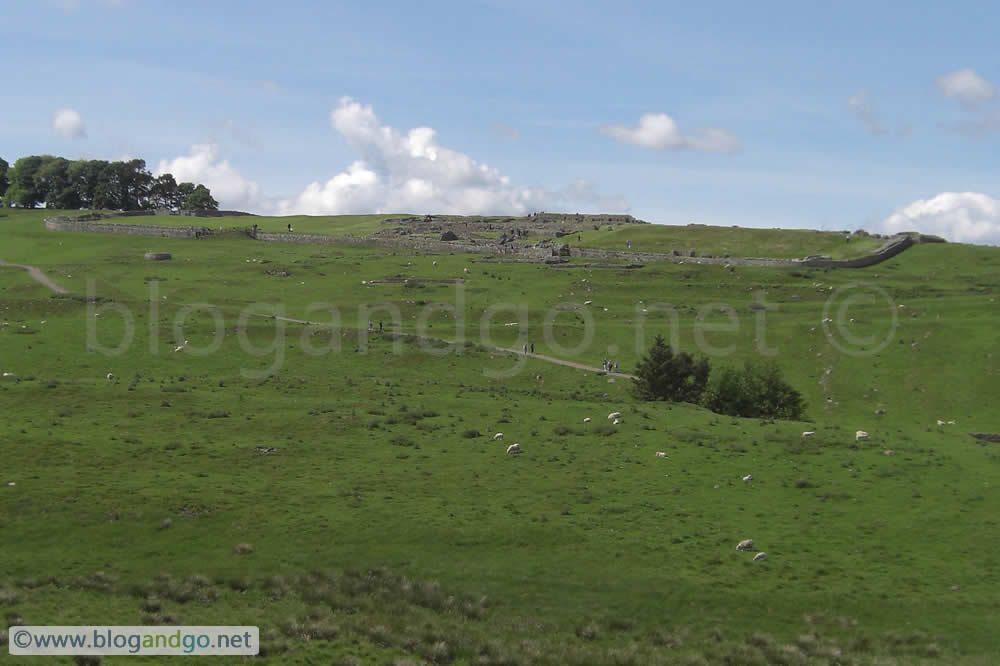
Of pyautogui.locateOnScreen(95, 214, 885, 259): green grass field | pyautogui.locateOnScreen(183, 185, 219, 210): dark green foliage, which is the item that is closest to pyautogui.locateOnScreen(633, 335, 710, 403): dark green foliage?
pyautogui.locateOnScreen(95, 214, 885, 259): green grass field

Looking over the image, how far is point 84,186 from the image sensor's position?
188m

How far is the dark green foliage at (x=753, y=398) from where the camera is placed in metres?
51.2

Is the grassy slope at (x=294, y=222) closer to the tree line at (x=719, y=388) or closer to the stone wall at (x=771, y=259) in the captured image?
the stone wall at (x=771, y=259)

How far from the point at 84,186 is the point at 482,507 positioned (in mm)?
183171

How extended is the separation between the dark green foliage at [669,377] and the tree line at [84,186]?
5958 inches

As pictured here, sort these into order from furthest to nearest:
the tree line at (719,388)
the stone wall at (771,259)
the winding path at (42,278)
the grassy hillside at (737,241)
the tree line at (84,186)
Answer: the tree line at (84,186), the grassy hillside at (737,241), the stone wall at (771,259), the winding path at (42,278), the tree line at (719,388)

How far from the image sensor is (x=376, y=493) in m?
32.1

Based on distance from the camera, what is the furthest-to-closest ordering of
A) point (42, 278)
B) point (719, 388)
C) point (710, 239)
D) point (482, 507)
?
point (710, 239)
point (42, 278)
point (719, 388)
point (482, 507)

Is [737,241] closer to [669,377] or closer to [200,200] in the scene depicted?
[669,377]

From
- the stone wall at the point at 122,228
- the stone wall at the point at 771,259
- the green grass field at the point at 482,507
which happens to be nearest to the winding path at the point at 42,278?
the green grass field at the point at 482,507

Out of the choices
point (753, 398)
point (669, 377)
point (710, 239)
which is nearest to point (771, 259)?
point (710, 239)

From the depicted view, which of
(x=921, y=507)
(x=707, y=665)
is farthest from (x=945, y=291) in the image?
(x=707, y=665)

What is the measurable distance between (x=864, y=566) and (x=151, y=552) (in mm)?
21078

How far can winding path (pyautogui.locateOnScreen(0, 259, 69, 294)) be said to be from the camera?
90244 millimetres
